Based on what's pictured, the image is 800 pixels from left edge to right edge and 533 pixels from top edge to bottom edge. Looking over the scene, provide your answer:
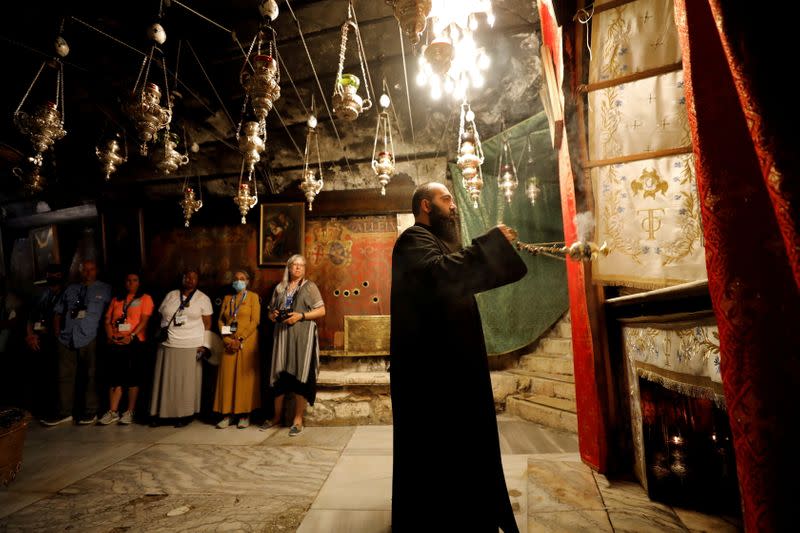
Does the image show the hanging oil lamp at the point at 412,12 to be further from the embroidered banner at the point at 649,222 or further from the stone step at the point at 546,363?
the stone step at the point at 546,363

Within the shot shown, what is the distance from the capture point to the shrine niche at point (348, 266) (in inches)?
216

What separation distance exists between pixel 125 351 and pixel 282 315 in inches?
111

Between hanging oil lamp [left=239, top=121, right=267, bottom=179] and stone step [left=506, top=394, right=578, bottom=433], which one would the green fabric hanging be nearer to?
stone step [left=506, top=394, right=578, bottom=433]

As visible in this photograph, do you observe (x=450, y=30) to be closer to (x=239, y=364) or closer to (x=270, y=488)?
(x=270, y=488)

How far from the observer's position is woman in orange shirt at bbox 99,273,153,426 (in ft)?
16.0

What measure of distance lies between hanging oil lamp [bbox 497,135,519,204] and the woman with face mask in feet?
14.3

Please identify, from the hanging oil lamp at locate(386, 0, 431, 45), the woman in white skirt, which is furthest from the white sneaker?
the hanging oil lamp at locate(386, 0, 431, 45)

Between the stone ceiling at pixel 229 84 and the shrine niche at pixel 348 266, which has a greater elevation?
the stone ceiling at pixel 229 84

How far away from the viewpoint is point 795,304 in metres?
0.76

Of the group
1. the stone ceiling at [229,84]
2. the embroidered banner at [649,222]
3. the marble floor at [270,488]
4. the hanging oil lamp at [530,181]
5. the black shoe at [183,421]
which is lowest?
the black shoe at [183,421]

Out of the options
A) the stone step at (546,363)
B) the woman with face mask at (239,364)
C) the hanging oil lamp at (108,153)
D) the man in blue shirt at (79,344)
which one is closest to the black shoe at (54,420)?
the man in blue shirt at (79,344)

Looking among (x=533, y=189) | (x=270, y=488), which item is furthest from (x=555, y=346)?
(x=270, y=488)

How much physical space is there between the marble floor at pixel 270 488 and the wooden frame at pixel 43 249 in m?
4.48

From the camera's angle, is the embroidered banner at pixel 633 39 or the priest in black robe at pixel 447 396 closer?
the priest in black robe at pixel 447 396
